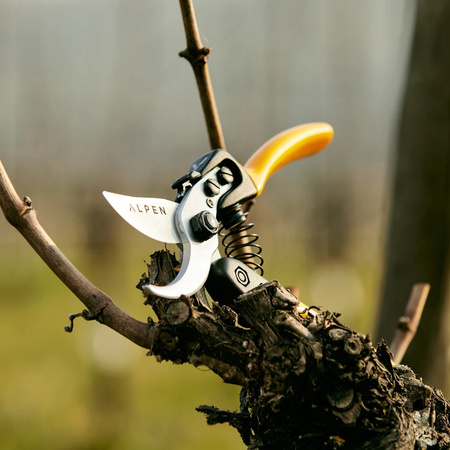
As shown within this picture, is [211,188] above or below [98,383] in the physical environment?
below

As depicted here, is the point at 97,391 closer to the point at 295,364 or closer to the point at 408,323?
the point at 408,323

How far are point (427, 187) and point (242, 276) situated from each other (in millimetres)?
1167

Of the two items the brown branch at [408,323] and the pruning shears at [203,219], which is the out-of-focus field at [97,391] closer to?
the brown branch at [408,323]

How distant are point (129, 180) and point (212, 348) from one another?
13.2 feet

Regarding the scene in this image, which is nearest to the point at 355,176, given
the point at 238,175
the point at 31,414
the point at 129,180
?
the point at 129,180

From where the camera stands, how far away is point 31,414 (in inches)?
147

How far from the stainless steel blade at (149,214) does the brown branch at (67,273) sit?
0.42 ft

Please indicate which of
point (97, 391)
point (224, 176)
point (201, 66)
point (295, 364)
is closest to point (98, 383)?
point (97, 391)

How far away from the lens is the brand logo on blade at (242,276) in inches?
31.1

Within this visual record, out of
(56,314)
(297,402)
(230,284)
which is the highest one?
(56,314)

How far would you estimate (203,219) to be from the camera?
0.78 metres

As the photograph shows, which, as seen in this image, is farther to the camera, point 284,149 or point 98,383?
point 98,383

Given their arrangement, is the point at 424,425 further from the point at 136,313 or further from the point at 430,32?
the point at 136,313

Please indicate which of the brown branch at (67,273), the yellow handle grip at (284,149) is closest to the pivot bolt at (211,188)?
the yellow handle grip at (284,149)
